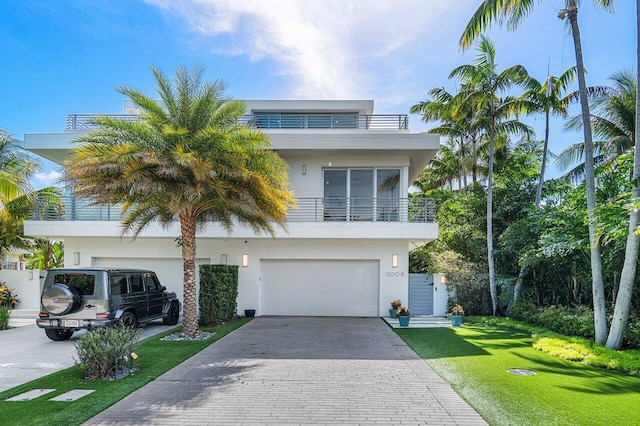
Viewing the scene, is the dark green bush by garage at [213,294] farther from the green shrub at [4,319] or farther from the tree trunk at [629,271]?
the tree trunk at [629,271]

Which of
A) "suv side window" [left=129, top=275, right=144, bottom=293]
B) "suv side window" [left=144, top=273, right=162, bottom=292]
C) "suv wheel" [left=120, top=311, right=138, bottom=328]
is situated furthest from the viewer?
"suv side window" [left=144, top=273, right=162, bottom=292]

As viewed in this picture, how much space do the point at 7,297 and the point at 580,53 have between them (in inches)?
849

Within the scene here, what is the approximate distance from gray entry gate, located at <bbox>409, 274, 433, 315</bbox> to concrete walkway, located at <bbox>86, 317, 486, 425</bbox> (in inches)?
223

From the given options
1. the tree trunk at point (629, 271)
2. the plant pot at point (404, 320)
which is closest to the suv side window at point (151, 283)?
the plant pot at point (404, 320)

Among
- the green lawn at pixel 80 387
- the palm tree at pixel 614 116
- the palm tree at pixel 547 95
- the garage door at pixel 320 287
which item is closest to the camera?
the green lawn at pixel 80 387

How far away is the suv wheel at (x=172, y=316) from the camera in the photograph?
13.3 metres

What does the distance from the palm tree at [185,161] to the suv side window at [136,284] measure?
165 cm

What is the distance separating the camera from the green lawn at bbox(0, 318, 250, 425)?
5156mm

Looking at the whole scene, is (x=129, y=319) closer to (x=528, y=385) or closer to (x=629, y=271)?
(x=528, y=385)

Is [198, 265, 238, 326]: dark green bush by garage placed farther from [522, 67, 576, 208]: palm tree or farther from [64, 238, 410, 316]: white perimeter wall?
[522, 67, 576, 208]: palm tree

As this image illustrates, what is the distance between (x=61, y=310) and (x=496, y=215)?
49.1ft

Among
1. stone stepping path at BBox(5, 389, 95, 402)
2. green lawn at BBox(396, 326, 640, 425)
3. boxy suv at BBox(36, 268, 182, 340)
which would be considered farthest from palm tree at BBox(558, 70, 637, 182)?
stone stepping path at BBox(5, 389, 95, 402)

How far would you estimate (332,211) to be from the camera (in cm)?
1558

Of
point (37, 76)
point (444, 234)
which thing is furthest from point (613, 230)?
point (37, 76)
